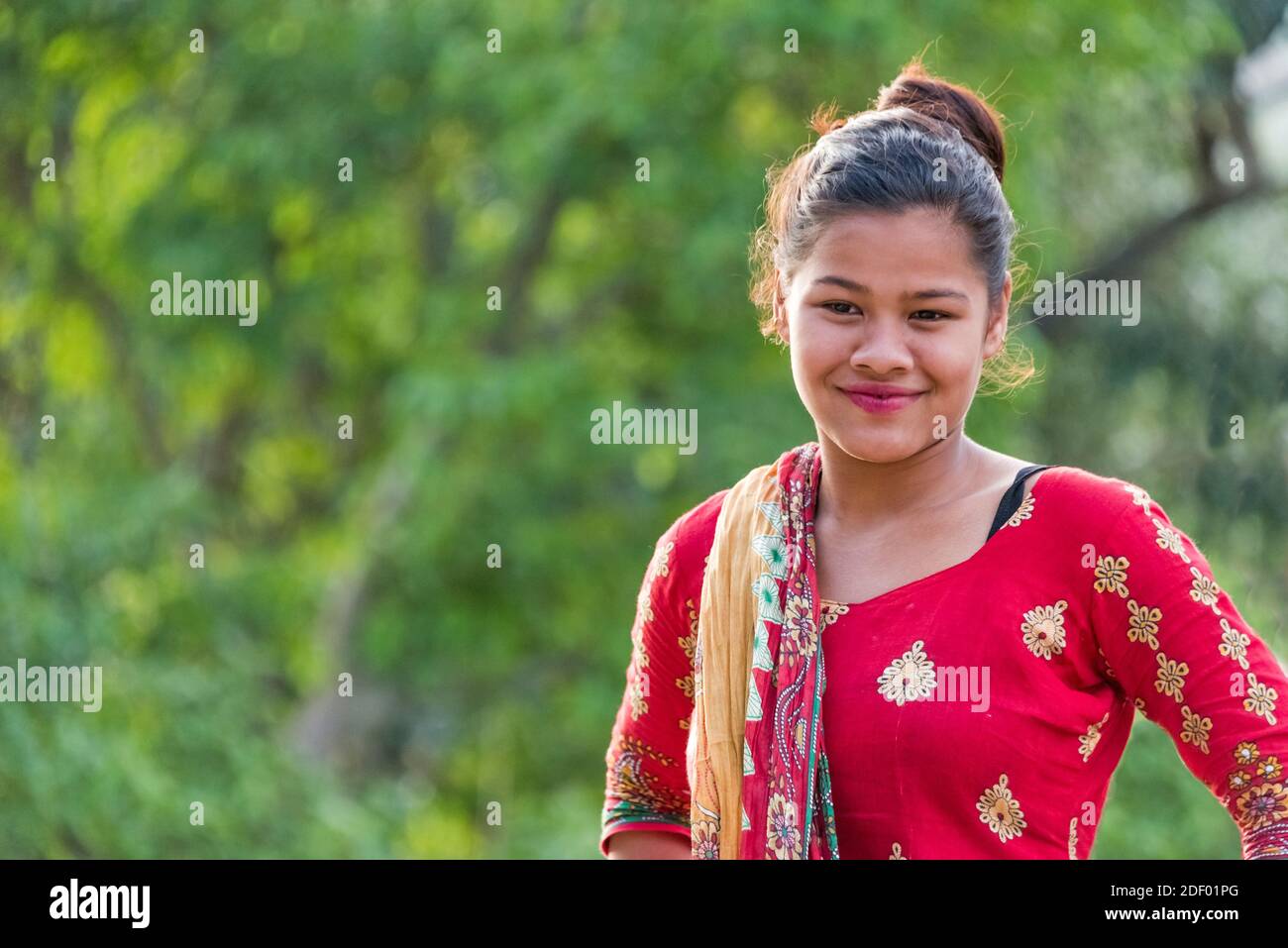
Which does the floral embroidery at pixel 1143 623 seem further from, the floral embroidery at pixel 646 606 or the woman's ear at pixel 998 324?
the floral embroidery at pixel 646 606

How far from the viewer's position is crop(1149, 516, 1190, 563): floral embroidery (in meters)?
1.39

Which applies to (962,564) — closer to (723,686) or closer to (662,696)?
(723,686)

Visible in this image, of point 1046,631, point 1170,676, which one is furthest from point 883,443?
point 1170,676

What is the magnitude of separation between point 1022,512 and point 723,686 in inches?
13.4

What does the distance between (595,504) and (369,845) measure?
1691 mm

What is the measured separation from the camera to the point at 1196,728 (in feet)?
4.47

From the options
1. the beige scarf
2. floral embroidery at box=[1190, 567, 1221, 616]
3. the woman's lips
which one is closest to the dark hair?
the woman's lips

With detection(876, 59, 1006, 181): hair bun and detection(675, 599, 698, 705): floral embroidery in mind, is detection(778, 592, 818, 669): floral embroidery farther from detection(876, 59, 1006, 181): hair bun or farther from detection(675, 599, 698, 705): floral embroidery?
detection(876, 59, 1006, 181): hair bun

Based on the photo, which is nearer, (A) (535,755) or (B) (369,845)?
(B) (369,845)

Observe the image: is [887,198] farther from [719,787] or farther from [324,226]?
[324,226]

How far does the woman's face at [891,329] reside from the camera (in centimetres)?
150

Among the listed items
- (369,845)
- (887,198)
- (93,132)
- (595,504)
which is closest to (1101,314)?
(595,504)
